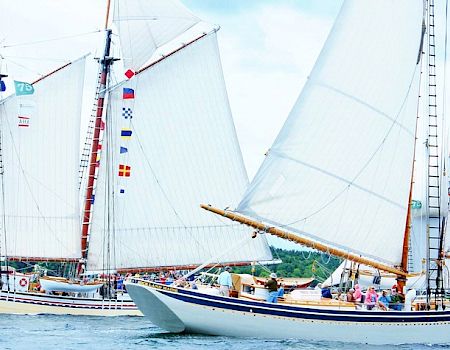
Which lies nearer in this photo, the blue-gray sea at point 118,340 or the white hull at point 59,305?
the blue-gray sea at point 118,340

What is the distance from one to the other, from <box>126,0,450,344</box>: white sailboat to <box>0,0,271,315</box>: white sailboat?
19651 mm

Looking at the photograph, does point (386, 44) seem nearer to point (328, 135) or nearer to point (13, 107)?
point (328, 135)

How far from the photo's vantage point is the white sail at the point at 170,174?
6231 centimetres

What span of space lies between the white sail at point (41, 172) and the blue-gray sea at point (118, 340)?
451 inches

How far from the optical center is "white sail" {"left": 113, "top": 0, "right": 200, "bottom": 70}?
64.6m

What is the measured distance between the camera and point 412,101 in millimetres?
42719

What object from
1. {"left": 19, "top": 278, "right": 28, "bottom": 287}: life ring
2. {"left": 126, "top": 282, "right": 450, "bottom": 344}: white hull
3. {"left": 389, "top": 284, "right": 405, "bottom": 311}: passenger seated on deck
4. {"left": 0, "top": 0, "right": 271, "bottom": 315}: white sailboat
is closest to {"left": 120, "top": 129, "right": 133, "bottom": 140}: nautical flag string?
{"left": 0, "top": 0, "right": 271, "bottom": 315}: white sailboat

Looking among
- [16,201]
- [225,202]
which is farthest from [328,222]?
[16,201]

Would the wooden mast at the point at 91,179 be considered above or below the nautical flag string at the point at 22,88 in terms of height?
below

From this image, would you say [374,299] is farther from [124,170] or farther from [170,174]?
Result: [124,170]

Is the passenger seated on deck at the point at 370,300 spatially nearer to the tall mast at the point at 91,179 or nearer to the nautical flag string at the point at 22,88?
the tall mast at the point at 91,179

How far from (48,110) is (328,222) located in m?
26.1

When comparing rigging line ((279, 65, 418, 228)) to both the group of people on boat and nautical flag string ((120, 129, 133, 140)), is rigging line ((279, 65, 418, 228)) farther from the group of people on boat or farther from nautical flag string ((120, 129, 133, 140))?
nautical flag string ((120, 129, 133, 140))

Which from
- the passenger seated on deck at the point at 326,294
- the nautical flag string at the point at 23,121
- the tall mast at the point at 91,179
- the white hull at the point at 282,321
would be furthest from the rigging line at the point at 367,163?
the nautical flag string at the point at 23,121
